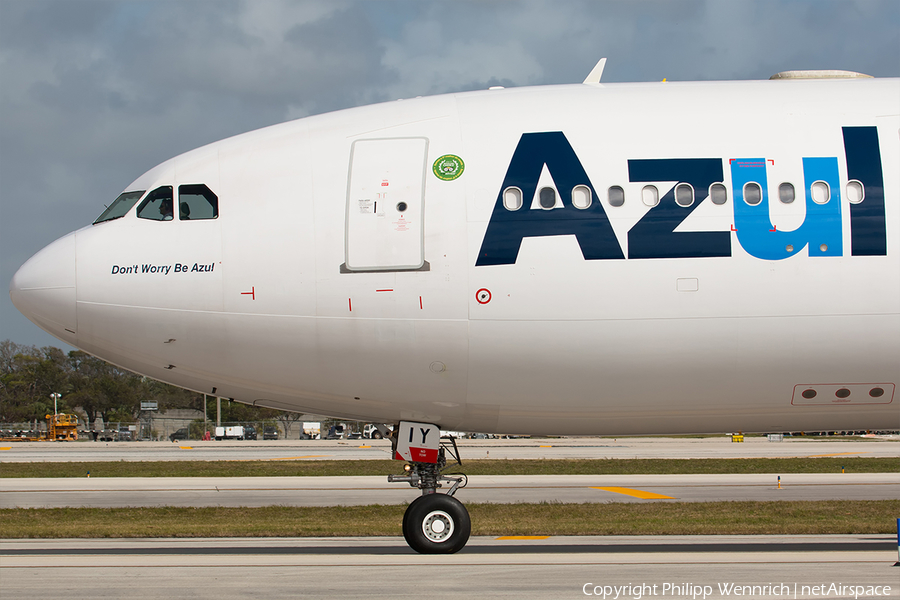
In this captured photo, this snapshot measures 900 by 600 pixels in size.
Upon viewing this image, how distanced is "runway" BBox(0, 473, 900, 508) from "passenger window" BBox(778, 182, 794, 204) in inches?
559

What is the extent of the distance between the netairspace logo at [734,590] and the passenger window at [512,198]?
16.4ft

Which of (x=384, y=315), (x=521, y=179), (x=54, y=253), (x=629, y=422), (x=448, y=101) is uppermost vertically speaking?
(x=448, y=101)

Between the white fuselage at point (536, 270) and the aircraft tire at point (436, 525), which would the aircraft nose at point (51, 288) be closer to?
the white fuselage at point (536, 270)

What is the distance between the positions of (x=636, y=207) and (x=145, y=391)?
133m

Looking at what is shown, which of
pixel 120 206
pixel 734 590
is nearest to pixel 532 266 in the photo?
pixel 734 590

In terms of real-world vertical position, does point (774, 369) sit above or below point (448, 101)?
below

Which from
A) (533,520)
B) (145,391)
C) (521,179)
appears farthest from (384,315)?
(145,391)

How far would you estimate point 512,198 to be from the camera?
37.7ft

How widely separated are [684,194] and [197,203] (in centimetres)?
670

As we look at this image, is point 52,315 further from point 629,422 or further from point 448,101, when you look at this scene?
point 629,422

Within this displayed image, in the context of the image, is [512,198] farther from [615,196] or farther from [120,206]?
[120,206]

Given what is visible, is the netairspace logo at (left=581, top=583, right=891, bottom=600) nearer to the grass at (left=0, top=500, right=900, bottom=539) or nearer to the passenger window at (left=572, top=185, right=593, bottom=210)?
the passenger window at (left=572, top=185, right=593, bottom=210)

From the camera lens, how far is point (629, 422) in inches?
481

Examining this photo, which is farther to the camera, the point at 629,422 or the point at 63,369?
the point at 63,369
